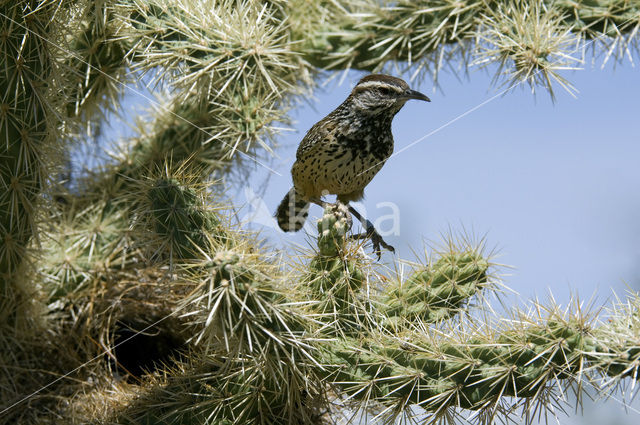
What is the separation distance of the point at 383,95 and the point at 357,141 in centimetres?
20

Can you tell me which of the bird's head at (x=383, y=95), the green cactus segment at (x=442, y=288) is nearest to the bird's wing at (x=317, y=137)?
the bird's head at (x=383, y=95)

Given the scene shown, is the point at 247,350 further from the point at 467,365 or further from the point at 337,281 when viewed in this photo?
the point at 467,365

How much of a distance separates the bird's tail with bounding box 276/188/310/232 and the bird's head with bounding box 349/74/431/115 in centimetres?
56

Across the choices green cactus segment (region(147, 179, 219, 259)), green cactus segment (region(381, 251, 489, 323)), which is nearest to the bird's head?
green cactus segment (region(381, 251, 489, 323))

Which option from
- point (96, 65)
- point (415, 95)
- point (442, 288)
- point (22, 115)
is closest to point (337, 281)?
point (442, 288)

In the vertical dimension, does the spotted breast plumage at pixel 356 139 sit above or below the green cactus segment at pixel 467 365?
above

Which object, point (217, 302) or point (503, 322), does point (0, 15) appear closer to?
point (217, 302)

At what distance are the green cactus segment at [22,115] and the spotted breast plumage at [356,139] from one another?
3.02 ft

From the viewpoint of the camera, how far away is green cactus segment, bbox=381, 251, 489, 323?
209cm

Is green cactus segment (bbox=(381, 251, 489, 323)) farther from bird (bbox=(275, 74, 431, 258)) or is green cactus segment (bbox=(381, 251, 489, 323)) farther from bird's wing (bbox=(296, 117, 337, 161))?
bird's wing (bbox=(296, 117, 337, 161))

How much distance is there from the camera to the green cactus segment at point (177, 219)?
6.59ft

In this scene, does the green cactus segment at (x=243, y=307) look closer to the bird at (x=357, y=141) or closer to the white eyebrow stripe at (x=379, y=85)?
the bird at (x=357, y=141)

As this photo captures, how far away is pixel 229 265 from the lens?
5.35 ft

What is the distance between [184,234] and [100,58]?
124 centimetres
